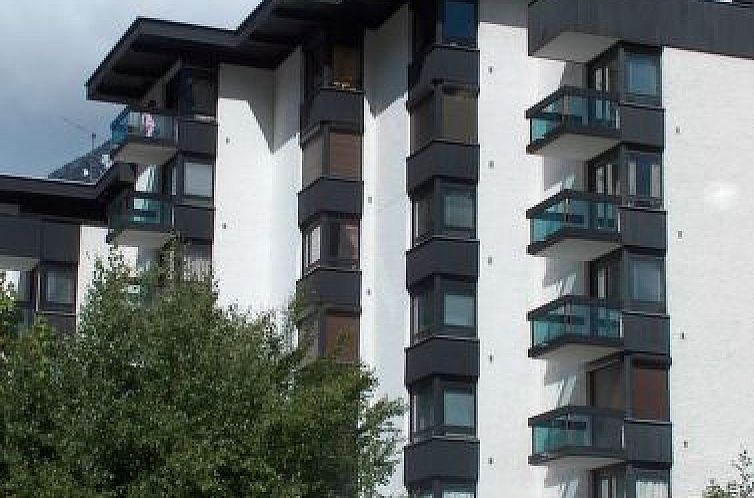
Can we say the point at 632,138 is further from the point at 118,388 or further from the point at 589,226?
the point at 118,388

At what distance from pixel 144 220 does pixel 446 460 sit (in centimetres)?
1583

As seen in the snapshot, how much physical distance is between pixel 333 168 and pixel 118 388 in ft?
74.7

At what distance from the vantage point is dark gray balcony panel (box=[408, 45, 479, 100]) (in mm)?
55250

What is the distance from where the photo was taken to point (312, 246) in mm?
59250

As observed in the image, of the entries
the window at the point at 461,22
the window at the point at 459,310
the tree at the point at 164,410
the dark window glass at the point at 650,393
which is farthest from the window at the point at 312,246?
the tree at the point at 164,410

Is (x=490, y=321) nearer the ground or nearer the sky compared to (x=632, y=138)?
nearer the ground

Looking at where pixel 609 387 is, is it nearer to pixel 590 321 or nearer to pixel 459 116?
pixel 590 321

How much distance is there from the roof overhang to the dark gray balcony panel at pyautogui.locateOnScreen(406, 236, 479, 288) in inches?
320

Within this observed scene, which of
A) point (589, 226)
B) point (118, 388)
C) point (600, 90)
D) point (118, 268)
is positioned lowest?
point (118, 388)

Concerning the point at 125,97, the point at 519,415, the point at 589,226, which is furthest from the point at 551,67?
the point at 125,97

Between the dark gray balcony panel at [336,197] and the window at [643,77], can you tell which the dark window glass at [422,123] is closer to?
the dark gray balcony panel at [336,197]

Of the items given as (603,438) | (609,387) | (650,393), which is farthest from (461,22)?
Answer: (603,438)

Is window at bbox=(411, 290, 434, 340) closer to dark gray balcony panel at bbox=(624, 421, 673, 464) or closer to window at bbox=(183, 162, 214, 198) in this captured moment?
dark gray balcony panel at bbox=(624, 421, 673, 464)

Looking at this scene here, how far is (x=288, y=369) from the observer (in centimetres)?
4003
